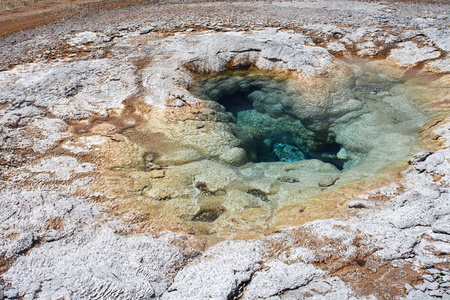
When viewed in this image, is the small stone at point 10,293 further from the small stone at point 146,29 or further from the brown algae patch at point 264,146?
the small stone at point 146,29

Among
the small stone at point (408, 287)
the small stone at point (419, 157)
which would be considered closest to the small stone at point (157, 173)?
the small stone at point (408, 287)

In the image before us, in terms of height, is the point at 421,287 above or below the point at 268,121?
above

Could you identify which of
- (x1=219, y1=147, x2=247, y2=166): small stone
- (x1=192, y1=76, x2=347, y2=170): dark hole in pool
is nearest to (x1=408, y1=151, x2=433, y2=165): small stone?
(x1=192, y1=76, x2=347, y2=170): dark hole in pool

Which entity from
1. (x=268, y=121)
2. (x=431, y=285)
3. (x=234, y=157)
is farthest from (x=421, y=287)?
(x=268, y=121)

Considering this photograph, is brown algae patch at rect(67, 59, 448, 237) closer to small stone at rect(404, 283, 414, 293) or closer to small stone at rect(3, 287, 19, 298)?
small stone at rect(404, 283, 414, 293)

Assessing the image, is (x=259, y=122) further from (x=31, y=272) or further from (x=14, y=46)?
(x=14, y=46)

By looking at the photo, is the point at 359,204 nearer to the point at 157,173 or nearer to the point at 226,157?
the point at 226,157
